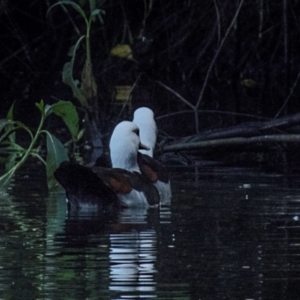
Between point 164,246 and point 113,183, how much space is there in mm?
1561

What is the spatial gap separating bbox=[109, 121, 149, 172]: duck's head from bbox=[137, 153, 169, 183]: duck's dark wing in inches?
5.7

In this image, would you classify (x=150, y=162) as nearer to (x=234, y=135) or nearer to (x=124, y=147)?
(x=124, y=147)

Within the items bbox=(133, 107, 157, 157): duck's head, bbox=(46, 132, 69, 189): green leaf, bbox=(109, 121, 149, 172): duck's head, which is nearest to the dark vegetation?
bbox=(133, 107, 157, 157): duck's head

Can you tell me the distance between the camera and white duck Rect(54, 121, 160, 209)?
8.09m

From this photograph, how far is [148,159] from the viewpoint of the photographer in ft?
31.1

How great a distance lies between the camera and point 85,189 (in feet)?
27.0

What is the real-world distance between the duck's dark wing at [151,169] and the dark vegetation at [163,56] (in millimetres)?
4205

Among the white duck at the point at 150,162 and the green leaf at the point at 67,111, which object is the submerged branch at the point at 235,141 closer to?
the white duck at the point at 150,162

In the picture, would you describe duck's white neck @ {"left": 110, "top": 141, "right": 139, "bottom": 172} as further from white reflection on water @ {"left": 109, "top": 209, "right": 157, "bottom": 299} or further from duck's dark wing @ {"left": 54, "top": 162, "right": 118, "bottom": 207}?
white reflection on water @ {"left": 109, "top": 209, "right": 157, "bottom": 299}

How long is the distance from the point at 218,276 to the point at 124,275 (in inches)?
15.1

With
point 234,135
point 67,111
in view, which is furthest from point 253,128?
point 67,111

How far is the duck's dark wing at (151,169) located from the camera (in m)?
9.03

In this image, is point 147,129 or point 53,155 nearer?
point 53,155

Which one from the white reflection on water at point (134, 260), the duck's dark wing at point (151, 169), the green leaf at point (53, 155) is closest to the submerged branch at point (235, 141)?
the duck's dark wing at point (151, 169)
